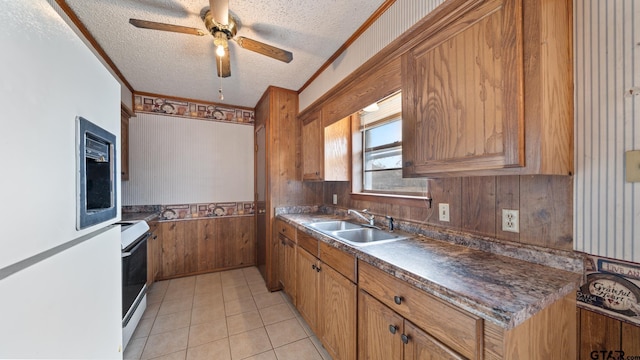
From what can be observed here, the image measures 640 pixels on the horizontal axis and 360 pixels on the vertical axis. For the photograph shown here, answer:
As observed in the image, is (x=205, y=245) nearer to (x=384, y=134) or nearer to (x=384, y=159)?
(x=384, y=159)

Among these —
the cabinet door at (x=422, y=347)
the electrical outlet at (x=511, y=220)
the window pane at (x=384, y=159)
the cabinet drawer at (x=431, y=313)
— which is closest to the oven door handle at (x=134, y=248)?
the cabinet drawer at (x=431, y=313)

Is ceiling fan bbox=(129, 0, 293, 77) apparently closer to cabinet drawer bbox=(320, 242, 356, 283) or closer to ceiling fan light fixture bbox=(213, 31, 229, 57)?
ceiling fan light fixture bbox=(213, 31, 229, 57)

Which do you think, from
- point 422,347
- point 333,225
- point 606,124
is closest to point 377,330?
point 422,347

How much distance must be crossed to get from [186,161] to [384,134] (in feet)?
8.63

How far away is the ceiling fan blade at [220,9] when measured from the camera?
1300 millimetres

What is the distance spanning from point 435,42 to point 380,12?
58 centimetres

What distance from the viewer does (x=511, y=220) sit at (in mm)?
1136

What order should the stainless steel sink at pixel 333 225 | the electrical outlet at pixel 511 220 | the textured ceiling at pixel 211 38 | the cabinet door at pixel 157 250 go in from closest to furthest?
1. the electrical outlet at pixel 511 220
2. the textured ceiling at pixel 211 38
3. the stainless steel sink at pixel 333 225
4. the cabinet door at pixel 157 250

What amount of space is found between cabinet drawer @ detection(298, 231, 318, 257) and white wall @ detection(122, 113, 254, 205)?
1784mm

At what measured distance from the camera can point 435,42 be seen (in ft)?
3.87

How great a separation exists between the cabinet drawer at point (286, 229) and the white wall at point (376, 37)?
1339 mm

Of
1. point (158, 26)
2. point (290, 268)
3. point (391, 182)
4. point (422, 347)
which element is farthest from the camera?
point (290, 268)

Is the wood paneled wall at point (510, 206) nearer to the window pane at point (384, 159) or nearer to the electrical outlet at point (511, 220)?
the electrical outlet at point (511, 220)

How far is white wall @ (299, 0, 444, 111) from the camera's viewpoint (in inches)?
51.1
